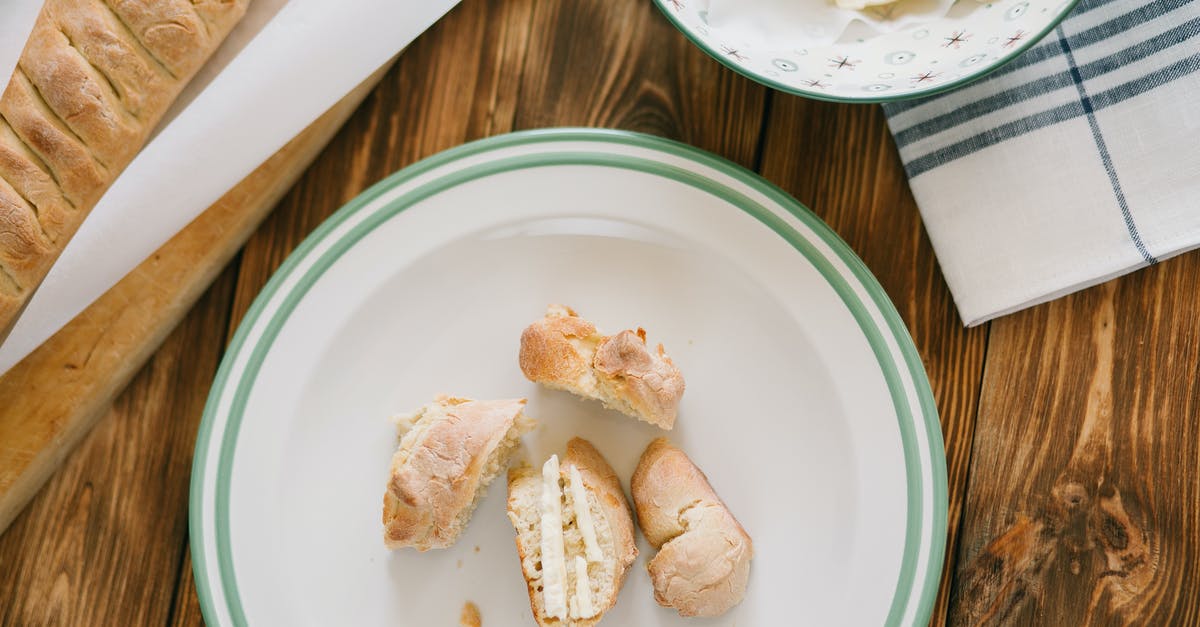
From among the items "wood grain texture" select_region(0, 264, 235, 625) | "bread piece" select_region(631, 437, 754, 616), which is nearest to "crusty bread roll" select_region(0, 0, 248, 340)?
"wood grain texture" select_region(0, 264, 235, 625)

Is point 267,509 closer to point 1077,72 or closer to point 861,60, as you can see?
point 861,60

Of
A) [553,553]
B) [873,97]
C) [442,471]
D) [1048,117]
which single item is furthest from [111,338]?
[1048,117]

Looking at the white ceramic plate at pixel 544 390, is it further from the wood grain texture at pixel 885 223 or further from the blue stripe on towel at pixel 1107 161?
the blue stripe on towel at pixel 1107 161

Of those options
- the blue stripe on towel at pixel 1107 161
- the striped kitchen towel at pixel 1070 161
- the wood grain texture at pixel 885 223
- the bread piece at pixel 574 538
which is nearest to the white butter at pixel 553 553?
the bread piece at pixel 574 538

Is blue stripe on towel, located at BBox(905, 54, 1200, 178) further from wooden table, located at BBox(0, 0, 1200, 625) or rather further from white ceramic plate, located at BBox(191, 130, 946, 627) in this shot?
white ceramic plate, located at BBox(191, 130, 946, 627)

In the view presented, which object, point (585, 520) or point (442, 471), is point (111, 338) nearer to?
point (442, 471)

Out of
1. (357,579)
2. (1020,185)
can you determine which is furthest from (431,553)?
(1020,185)
